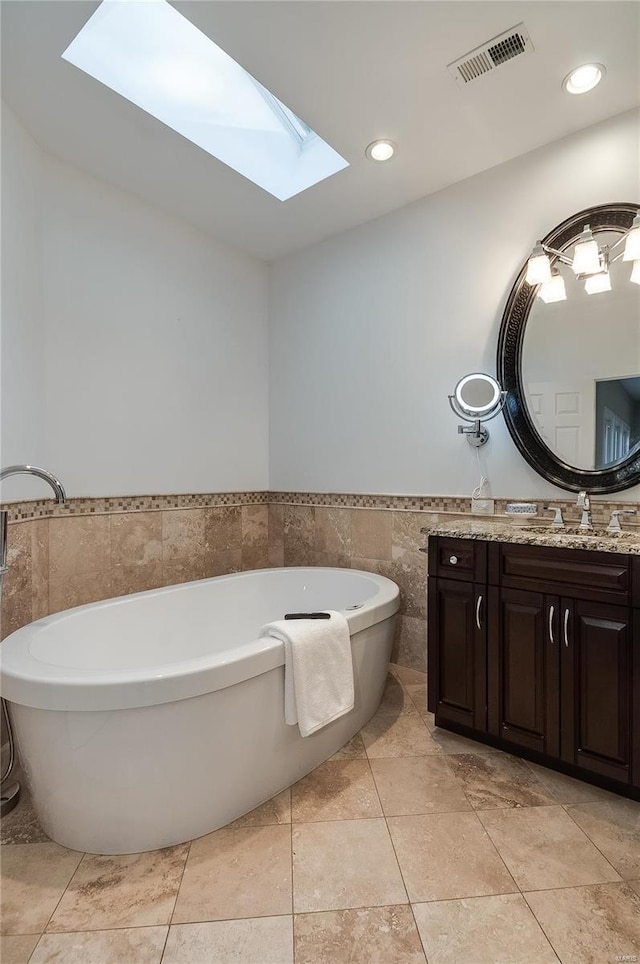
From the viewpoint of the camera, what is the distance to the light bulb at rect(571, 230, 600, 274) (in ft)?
6.53

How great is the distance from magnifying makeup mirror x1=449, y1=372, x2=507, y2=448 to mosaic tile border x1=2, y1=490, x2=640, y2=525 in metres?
0.36

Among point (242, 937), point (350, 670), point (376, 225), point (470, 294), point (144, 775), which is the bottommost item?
point (242, 937)

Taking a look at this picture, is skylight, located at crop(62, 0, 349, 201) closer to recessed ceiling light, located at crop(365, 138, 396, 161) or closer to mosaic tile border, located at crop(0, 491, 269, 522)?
recessed ceiling light, located at crop(365, 138, 396, 161)

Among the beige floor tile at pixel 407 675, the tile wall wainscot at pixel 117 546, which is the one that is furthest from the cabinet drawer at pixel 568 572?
the tile wall wainscot at pixel 117 546

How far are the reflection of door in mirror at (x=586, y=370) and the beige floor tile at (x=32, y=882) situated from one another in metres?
2.42

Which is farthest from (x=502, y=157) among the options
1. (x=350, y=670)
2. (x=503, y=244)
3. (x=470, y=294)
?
(x=350, y=670)

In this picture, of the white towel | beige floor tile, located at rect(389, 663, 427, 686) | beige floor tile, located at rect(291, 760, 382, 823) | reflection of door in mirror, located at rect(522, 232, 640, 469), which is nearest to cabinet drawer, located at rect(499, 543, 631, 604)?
reflection of door in mirror, located at rect(522, 232, 640, 469)

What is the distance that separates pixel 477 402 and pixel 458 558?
0.90m

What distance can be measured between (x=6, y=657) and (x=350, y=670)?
1179 millimetres

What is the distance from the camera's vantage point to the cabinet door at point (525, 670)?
173 centimetres

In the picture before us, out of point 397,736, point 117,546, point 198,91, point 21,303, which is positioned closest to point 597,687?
point 397,736

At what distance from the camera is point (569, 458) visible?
2145mm

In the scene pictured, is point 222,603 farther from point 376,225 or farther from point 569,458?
point 376,225

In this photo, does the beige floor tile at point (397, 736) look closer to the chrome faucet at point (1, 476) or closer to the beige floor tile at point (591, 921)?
the beige floor tile at point (591, 921)
